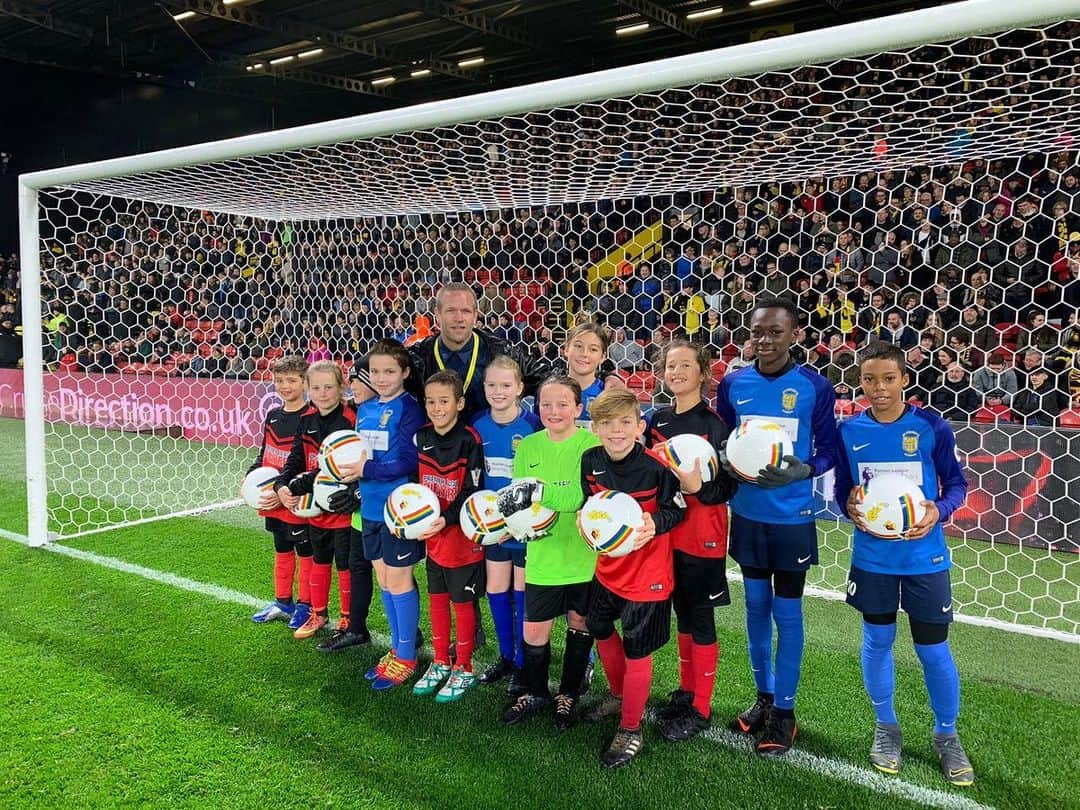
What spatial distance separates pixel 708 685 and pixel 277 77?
1595cm

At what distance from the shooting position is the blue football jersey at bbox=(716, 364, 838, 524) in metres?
2.64

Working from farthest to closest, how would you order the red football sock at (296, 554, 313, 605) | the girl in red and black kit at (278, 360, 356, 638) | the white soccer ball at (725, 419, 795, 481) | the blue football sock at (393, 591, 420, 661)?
the red football sock at (296, 554, 313, 605)
the girl in red and black kit at (278, 360, 356, 638)
the blue football sock at (393, 591, 420, 661)
the white soccer ball at (725, 419, 795, 481)

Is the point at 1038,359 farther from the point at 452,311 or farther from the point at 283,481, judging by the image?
the point at 283,481

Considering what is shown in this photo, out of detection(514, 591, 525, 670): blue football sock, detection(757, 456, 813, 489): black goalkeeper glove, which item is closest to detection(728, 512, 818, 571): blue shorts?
detection(757, 456, 813, 489): black goalkeeper glove

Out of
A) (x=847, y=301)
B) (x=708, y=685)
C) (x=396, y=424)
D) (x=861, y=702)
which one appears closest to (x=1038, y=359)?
(x=847, y=301)

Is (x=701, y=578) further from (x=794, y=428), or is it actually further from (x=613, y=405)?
(x=613, y=405)

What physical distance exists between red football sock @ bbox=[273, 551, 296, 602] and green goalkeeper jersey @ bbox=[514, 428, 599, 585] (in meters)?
1.63

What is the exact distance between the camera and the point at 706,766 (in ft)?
8.34

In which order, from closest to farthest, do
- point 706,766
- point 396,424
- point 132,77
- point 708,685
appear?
1. point 706,766
2. point 708,685
3. point 396,424
4. point 132,77

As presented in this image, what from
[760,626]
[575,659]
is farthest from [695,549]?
[575,659]

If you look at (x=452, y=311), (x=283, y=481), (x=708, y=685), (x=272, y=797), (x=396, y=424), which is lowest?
(x=272, y=797)

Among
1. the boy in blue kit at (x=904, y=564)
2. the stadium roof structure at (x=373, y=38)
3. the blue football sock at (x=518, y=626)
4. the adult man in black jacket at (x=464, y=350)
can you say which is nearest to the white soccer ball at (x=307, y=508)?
the adult man in black jacket at (x=464, y=350)

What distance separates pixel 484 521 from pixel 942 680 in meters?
1.61

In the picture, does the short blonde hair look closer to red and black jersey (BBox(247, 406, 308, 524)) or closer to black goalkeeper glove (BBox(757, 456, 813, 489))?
black goalkeeper glove (BBox(757, 456, 813, 489))
